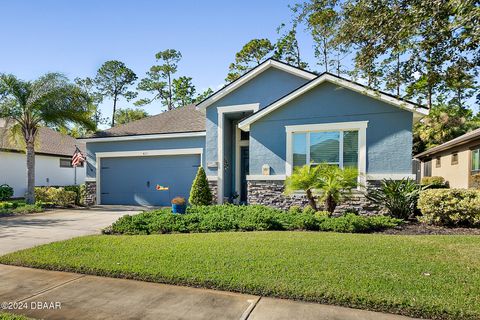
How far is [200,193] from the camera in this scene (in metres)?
12.1

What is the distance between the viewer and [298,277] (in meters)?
4.44

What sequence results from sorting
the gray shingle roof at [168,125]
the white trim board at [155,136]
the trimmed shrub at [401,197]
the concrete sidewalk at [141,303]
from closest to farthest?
the concrete sidewalk at [141,303] < the trimmed shrub at [401,197] < the white trim board at [155,136] < the gray shingle roof at [168,125]

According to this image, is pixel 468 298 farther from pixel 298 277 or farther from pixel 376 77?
pixel 376 77

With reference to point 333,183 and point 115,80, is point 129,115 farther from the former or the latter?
point 333,183

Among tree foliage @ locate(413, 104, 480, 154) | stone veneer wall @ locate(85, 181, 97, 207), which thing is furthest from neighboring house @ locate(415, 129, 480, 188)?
stone veneer wall @ locate(85, 181, 97, 207)

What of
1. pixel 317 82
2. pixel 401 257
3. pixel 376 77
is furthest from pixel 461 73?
pixel 317 82

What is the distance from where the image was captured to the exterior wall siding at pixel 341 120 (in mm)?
9828

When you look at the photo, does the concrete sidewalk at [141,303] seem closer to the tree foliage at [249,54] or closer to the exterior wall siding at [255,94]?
the exterior wall siding at [255,94]

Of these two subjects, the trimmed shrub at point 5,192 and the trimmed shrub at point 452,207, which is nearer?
the trimmed shrub at point 452,207

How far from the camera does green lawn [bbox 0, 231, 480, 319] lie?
3814 mm

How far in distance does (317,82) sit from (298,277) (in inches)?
310

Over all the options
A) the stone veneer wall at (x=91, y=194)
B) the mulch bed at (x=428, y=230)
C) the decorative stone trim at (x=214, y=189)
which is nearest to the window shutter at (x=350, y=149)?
the mulch bed at (x=428, y=230)

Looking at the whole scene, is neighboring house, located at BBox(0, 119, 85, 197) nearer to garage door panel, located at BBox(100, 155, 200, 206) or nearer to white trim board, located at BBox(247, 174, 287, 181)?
garage door panel, located at BBox(100, 155, 200, 206)

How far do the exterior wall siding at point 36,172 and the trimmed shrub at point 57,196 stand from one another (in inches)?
170
